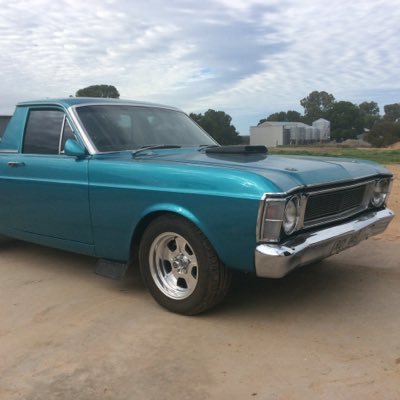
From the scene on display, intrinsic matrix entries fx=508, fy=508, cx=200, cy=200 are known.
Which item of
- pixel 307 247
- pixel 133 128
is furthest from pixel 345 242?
pixel 133 128

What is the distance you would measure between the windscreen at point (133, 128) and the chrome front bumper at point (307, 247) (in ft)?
6.15

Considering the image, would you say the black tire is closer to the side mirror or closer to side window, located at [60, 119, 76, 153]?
the side mirror

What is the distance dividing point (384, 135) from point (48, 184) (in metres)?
48.1

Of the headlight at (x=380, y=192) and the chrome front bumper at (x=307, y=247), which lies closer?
the chrome front bumper at (x=307, y=247)

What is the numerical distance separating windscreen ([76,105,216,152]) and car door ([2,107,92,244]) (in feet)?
0.75

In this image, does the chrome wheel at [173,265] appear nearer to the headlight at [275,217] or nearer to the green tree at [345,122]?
the headlight at [275,217]

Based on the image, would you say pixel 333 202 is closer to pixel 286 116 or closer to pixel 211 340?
pixel 211 340

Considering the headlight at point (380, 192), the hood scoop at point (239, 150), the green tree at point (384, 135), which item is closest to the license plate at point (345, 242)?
the headlight at point (380, 192)

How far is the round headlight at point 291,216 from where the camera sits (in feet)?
11.3

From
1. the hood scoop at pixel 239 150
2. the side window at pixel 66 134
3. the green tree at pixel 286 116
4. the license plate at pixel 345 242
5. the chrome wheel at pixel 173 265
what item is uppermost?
the side window at pixel 66 134

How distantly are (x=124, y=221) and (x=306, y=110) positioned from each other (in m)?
101

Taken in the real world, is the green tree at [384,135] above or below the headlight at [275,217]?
below

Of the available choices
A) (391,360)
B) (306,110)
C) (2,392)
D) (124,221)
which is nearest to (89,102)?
(124,221)

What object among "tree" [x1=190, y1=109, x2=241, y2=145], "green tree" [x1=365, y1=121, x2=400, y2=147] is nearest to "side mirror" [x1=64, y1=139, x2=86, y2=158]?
"tree" [x1=190, y1=109, x2=241, y2=145]
